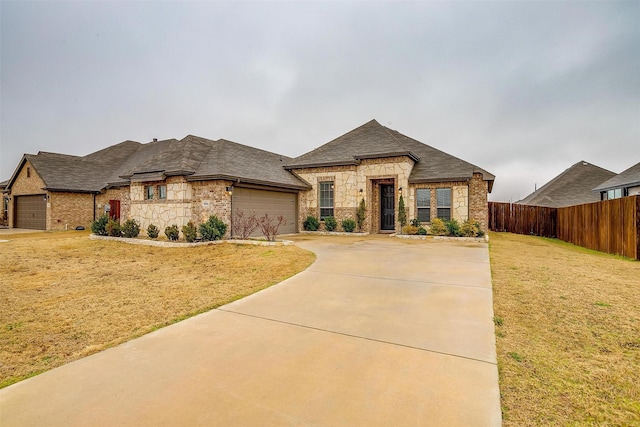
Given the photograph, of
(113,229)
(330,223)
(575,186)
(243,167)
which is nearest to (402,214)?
(330,223)

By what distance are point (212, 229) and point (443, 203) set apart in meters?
11.3

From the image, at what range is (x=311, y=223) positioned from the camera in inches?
679

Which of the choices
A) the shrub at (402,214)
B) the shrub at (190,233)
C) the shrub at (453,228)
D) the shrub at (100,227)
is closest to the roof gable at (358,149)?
the shrub at (402,214)

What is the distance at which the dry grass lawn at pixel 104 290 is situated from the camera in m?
3.46

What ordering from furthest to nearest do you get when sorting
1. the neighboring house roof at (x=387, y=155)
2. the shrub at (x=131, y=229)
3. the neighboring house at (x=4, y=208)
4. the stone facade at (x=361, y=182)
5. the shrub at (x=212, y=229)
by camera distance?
the neighboring house at (x=4, y=208), the stone facade at (x=361, y=182), the neighboring house roof at (x=387, y=155), the shrub at (x=131, y=229), the shrub at (x=212, y=229)

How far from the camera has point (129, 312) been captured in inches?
177

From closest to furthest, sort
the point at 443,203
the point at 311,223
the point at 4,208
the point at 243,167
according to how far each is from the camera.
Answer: the point at 243,167 → the point at 443,203 → the point at 311,223 → the point at 4,208

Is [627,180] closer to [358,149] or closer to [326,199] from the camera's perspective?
[358,149]

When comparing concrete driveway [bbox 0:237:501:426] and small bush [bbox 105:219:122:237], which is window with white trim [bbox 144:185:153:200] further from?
concrete driveway [bbox 0:237:501:426]

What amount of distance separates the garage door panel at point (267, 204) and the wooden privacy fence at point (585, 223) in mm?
13771

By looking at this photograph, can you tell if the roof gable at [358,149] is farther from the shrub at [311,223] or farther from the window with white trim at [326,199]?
the shrub at [311,223]

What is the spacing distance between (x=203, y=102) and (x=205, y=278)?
19202 mm

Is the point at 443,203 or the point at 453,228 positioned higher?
the point at 443,203

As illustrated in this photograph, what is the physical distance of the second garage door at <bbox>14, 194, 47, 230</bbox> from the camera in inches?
818
